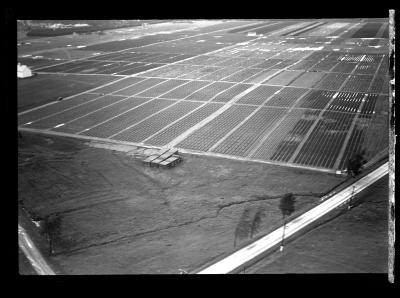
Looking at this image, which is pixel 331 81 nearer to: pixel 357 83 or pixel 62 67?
pixel 357 83

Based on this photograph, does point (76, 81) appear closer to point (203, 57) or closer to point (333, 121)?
point (203, 57)

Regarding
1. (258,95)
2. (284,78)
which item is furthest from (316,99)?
(284,78)

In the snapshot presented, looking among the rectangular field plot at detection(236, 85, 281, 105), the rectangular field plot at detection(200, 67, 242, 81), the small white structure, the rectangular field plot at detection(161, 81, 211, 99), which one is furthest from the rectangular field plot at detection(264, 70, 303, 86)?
the small white structure

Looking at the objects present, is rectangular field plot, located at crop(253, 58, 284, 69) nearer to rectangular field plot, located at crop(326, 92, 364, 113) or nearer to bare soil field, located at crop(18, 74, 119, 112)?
rectangular field plot, located at crop(326, 92, 364, 113)

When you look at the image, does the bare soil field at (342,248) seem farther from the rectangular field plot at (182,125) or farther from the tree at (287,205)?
the rectangular field plot at (182,125)

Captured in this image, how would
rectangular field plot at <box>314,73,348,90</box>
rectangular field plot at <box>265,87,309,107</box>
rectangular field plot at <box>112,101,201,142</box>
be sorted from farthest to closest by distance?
1. rectangular field plot at <box>314,73,348,90</box>
2. rectangular field plot at <box>265,87,309,107</box>
3. rectangular field plot at <box>112,101,201,142</box>
